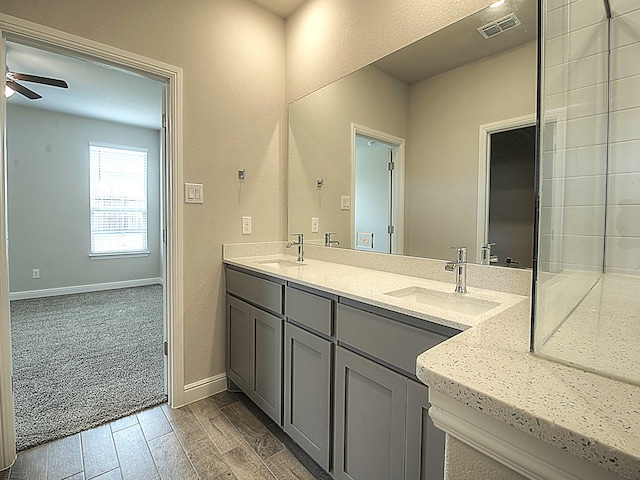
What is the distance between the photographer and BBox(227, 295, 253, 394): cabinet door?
2000 millimetres

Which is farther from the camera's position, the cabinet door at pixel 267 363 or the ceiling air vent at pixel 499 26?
the cabinet door at pixel 267 363

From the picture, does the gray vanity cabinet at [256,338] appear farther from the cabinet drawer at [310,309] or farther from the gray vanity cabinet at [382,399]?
the gray vanity cabinet at [382,399]

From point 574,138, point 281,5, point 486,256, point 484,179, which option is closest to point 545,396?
point 574,138

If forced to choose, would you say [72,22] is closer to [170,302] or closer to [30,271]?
[170,302]

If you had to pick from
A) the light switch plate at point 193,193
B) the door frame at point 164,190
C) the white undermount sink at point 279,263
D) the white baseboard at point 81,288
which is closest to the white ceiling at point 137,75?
the door frame at point 164,190

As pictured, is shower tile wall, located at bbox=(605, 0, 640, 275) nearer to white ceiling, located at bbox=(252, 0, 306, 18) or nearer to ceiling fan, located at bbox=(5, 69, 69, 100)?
white ceiling, located at bbox=(252, 0, 306, 18)

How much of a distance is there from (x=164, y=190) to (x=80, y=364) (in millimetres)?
1620

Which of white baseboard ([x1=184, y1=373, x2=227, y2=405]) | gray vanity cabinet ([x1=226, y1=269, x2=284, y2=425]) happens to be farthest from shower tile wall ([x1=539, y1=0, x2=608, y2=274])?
white baseboard ([x1=184, y1=373, x2=227, y2=405])

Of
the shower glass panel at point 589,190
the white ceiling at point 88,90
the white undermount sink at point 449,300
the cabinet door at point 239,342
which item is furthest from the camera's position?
the white ceiling at point 88,90

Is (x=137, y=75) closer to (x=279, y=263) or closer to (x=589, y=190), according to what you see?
(x=279, y=263)

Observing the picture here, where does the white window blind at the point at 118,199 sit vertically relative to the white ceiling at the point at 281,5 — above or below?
below

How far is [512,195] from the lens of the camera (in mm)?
1365

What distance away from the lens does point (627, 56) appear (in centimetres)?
116

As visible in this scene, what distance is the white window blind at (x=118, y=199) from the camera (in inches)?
195
